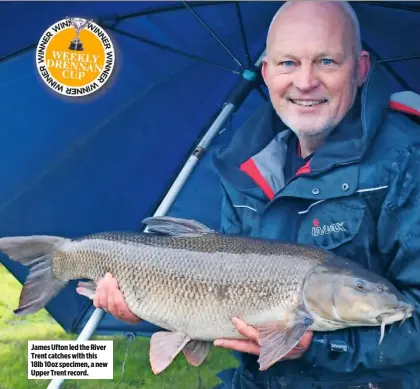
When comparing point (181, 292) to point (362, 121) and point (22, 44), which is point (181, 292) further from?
point (22, 44)

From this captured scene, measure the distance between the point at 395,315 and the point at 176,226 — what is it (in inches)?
35.6

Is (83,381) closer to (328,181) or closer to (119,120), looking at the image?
(119,120)

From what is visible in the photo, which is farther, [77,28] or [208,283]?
[77,28]

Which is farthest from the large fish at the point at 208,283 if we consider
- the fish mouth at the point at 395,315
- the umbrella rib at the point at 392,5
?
the umbrella rib at the point at 392,5

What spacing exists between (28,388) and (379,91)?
189 centimetres

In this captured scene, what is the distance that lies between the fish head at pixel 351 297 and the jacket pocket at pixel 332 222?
0.11 m

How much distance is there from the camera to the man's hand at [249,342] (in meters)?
2.51

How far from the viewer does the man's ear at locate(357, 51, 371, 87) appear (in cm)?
270

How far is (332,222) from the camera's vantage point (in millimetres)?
2561

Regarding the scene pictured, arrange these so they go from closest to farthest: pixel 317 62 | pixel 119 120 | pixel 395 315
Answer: pixel 395 315
pixel 317 62
pixel 119 120

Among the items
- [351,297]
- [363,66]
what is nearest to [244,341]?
[351,297]

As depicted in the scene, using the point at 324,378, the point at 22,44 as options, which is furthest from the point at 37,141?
the point at 324,378

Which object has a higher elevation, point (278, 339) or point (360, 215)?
point (360, 215)

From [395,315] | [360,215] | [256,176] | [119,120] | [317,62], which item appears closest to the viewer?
[395,315]
